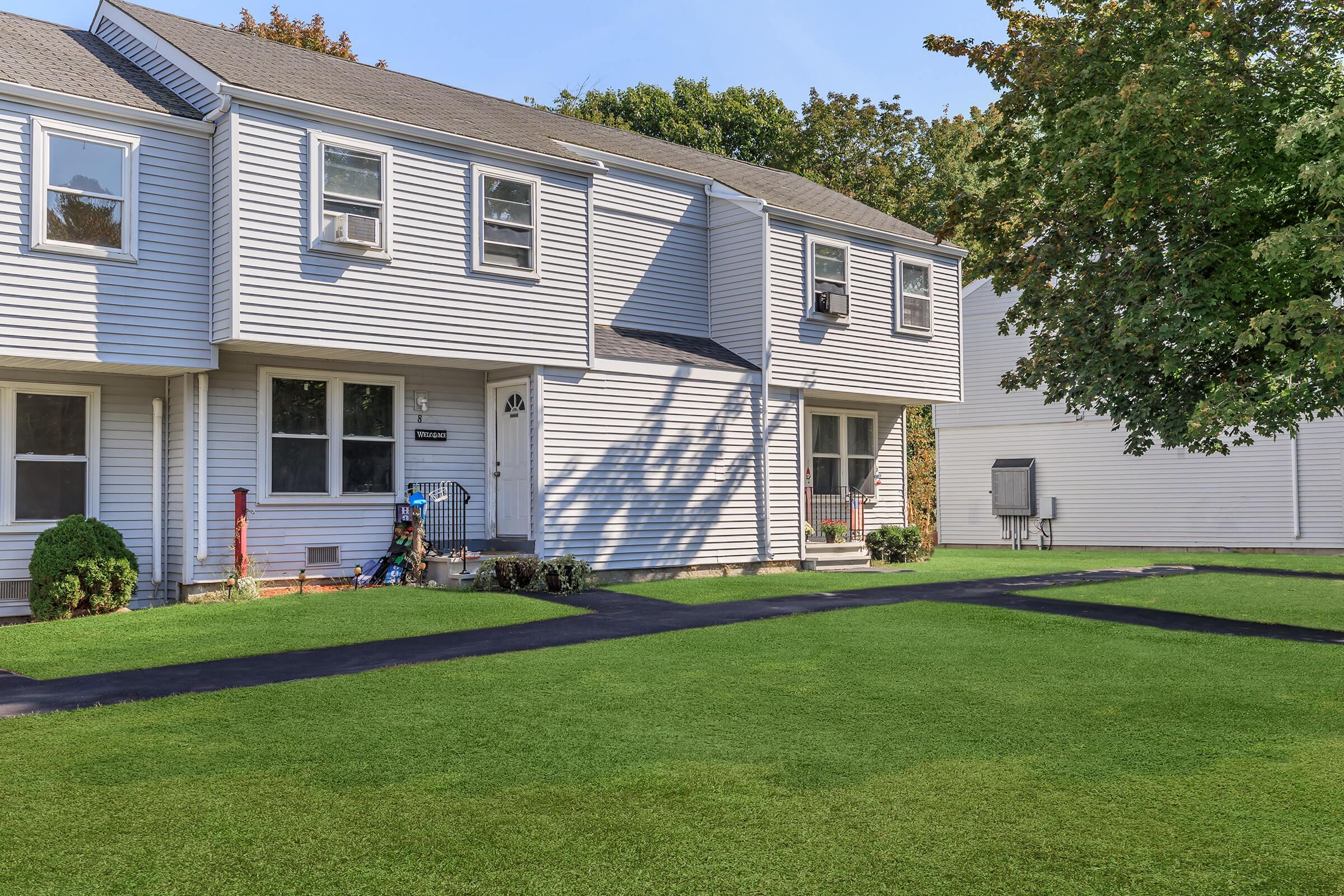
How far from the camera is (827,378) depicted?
19.6 metres

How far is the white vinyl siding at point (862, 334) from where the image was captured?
19078 mm

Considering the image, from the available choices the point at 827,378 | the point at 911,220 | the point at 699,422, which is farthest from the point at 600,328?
the point at 911,220

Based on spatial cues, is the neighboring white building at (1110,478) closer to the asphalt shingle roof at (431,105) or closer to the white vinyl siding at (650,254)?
the asphalt shingle roof at (431,105)

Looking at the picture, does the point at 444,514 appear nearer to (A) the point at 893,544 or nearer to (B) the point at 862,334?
(B) the point at 862,334

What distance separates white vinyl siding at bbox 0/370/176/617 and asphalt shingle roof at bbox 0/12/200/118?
132 inches

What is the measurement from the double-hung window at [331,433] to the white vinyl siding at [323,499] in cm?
13

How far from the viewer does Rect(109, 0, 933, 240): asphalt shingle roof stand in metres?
14.3

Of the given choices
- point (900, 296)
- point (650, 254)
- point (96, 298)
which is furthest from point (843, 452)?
point (96, 298)

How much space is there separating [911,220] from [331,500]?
26.6 m

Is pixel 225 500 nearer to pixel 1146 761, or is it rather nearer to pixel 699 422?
pixel 699 422

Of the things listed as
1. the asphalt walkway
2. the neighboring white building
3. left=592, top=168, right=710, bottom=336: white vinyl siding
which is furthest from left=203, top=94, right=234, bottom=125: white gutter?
the neighboring white building

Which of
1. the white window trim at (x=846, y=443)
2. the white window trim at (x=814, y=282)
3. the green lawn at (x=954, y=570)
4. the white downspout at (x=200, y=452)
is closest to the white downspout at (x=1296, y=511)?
the green lawn at (x=954, y=570)

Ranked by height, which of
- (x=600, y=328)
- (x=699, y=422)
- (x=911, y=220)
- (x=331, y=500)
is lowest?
(x=331, y=500)

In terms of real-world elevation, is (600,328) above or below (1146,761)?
above
